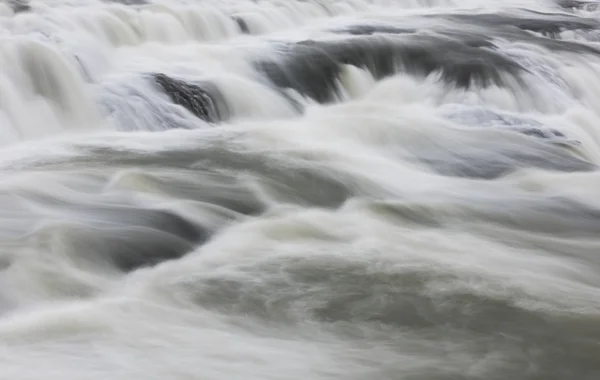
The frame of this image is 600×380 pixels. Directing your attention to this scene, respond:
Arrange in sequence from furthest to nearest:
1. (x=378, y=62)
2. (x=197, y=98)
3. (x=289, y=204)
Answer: (x=378, y=62) → (x=197, y=98) → (x=289, y=204)

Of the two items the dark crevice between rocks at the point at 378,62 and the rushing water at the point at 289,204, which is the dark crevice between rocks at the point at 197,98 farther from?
the dark crevice between rocks at the point at 378,62

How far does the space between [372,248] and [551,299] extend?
0.97m

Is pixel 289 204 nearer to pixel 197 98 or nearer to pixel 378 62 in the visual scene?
pixel 197 98

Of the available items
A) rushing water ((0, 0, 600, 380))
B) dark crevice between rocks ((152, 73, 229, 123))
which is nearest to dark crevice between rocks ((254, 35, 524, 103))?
rushing water ((0, 0, 600, 380))

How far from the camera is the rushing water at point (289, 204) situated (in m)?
2.98

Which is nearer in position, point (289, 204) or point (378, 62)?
point (289, 204)

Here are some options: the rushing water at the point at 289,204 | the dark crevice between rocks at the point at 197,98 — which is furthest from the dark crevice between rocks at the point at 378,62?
the dark crevice between rocks at the point at 197,98

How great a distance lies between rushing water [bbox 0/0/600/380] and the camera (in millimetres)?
2979

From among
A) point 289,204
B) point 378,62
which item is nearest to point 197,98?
point 289,204

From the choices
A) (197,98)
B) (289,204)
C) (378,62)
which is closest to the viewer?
(289,204)

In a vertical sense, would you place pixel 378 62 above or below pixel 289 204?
above

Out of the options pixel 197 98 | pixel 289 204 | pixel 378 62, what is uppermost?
pixel 378 62

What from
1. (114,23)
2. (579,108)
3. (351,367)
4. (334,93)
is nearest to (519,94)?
(579,108)

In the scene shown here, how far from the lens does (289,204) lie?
15.0 feet
